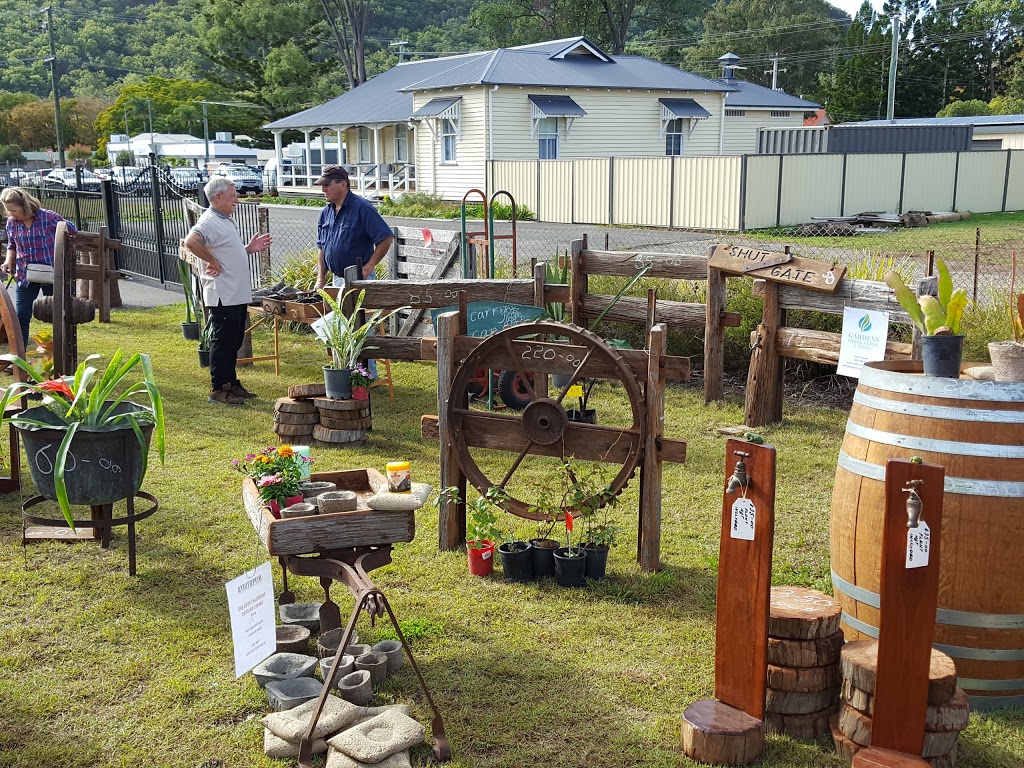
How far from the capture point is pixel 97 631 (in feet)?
14.1

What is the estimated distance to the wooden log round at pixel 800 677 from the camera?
334 centimetres

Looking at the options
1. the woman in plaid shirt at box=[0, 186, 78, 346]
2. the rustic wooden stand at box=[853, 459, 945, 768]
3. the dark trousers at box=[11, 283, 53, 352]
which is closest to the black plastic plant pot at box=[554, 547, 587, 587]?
the rustic wooden stand at box=[853, 459, 945, 768]

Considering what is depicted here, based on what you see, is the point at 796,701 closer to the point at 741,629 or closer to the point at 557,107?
the point at 741,629

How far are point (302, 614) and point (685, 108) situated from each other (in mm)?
31955

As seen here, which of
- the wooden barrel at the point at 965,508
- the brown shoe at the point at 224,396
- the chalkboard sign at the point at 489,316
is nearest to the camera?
the wooden barrel at the point at 965,508

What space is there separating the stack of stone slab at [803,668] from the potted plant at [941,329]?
93 cm

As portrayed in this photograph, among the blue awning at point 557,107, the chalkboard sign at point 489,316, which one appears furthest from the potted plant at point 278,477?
the blue awning at point 557,107

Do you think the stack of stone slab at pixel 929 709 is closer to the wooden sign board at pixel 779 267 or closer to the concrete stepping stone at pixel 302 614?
the concrete stepping stone at pixel 302 614

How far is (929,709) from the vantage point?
3.13m

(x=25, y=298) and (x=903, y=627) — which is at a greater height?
(x=25, y=298)

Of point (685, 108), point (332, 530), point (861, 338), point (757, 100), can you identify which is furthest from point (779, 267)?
point (757, 100)

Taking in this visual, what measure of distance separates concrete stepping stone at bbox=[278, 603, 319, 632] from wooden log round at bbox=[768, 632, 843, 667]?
75.8 inches

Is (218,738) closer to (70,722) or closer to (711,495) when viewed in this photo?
(70,722)

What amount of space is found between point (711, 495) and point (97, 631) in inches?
139
